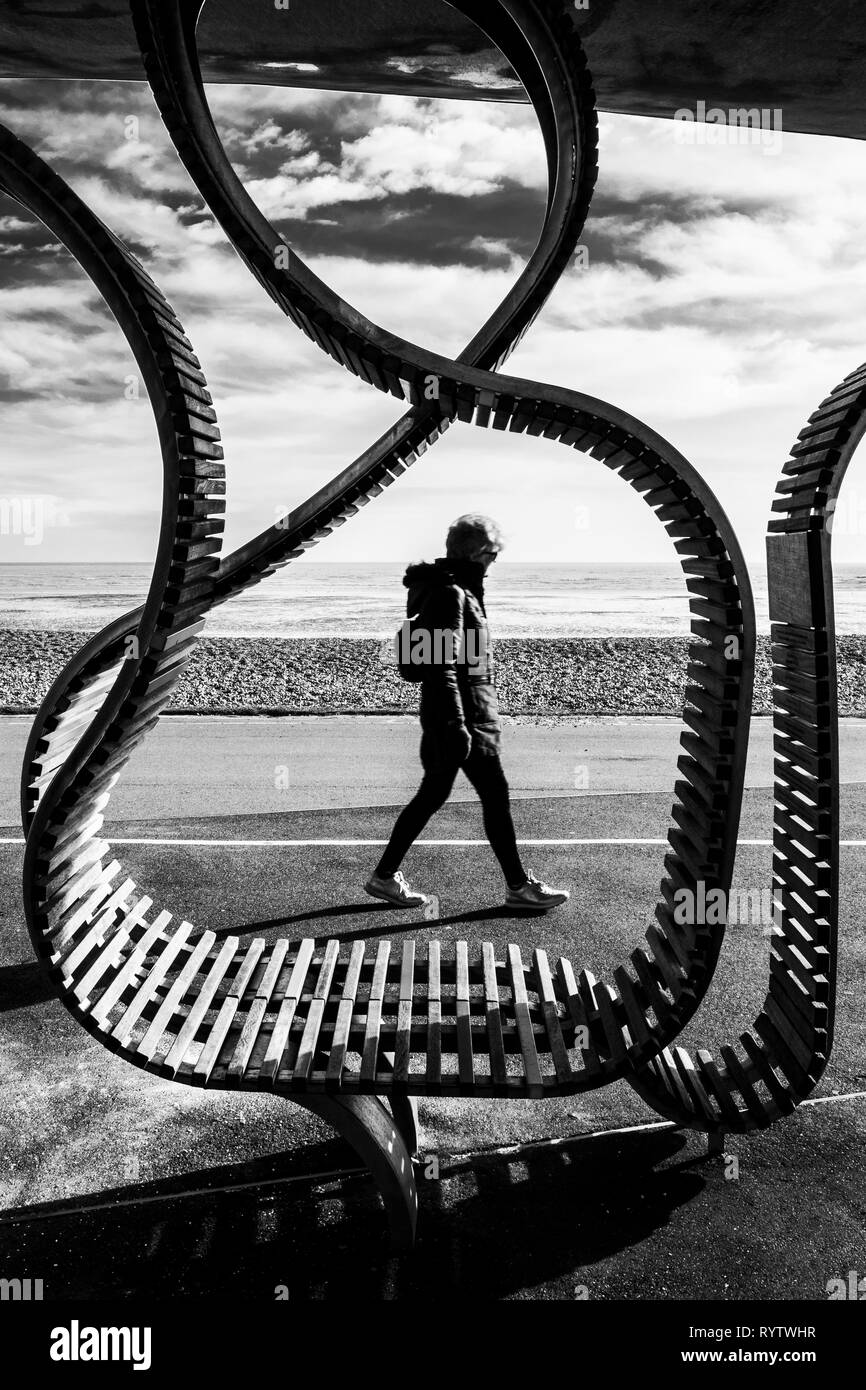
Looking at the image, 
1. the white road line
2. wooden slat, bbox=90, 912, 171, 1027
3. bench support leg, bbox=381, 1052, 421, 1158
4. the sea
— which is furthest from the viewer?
the sea

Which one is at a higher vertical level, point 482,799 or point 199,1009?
point 482,799

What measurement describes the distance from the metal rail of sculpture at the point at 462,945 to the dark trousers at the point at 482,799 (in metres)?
1.75

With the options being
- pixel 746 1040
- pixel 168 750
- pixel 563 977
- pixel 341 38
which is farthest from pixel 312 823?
pixel 341 38

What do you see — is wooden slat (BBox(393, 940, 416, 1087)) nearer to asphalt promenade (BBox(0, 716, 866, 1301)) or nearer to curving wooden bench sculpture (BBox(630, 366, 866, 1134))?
asphalt promenade (BBox(0, 716, 866, 1301))

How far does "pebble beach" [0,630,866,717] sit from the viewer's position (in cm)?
1128

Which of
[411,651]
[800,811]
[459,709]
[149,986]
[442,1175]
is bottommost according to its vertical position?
[442,1175]

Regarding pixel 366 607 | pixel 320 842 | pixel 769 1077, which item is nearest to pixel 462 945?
pixel 769 1077

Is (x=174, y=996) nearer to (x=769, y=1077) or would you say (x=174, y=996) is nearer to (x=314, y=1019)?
(x=314, y=1019)

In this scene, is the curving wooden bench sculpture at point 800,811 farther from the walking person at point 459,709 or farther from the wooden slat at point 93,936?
the walking person at point 459,709

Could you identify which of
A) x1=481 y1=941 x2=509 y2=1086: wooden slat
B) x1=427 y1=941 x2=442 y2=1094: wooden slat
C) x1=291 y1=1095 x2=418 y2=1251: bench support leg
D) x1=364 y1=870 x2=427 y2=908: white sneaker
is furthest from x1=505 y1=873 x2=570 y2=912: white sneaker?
x1=291 y1=1095 x2=418 y2=1251: bench support leg

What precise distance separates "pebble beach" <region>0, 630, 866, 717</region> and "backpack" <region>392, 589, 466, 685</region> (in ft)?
19.8

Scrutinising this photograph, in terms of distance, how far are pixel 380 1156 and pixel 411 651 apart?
2515 mm

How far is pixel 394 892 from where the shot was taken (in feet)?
15.9
